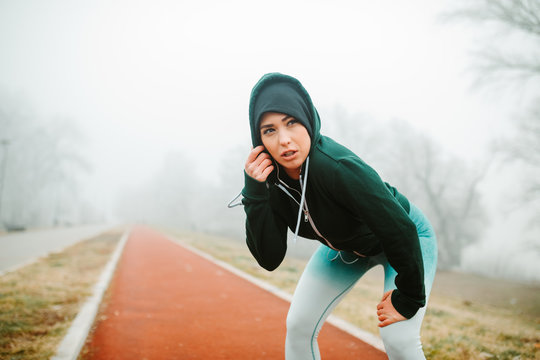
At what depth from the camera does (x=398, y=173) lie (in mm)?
24844

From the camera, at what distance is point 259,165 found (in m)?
1.83

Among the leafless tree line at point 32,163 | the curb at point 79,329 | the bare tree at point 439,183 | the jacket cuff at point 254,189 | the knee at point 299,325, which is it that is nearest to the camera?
the jacket cuff at point 254,189

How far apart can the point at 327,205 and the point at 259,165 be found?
397mm

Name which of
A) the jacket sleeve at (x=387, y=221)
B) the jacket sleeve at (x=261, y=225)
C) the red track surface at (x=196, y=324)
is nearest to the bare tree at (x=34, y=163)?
the red track surface at (x=196, y=324)

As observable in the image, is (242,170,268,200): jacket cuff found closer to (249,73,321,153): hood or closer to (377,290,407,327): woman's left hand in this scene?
(249,73,321,153): hood

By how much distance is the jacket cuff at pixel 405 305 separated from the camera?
64.0 inches

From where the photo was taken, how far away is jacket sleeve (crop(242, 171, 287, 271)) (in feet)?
6.12

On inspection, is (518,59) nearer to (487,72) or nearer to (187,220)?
(487,72)

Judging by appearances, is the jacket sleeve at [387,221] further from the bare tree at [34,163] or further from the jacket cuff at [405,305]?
the bare tree at [34,163]

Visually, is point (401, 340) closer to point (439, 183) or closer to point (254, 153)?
point (254, 153)

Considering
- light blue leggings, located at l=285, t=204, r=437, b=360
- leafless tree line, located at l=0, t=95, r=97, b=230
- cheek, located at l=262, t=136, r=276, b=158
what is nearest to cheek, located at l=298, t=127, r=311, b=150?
cheek, located at l=262, t=136, r=276, b=158

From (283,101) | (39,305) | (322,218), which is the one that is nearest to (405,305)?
(322,218)

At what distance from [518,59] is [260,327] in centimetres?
1265

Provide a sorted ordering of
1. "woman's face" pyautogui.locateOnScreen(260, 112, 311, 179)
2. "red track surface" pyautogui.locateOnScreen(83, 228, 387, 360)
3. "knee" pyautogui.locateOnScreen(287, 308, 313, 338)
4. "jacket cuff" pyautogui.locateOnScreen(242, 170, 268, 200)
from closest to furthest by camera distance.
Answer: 1. "woman's face" pyautogui.locateOnScreen(260, 112, 311, 179)
2. "jacket cuff" pyautogui.locateOnScreen(242, 170, 268, 200)
3. "knee" pyautogui.locateOnScreen(287, 308, 313, 338)
4. "red track surface" pyautogui.locateOnScreen(83, 228, 387, 360)
